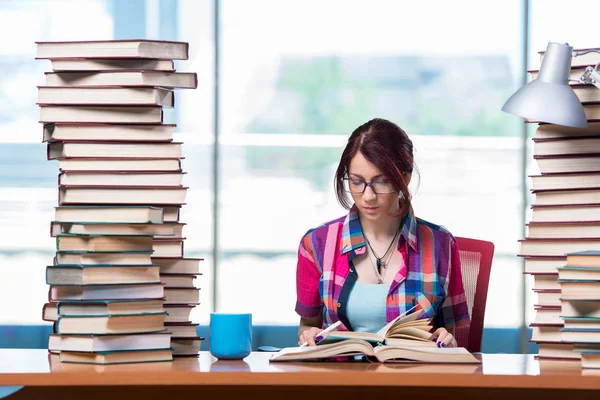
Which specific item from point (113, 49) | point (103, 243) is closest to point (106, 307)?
point (103, 243)

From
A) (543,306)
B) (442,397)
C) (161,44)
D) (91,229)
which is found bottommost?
(442,397)

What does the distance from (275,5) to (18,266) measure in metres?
1.84

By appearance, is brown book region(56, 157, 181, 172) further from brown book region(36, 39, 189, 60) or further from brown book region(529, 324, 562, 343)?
brown book region(529, 324, 562, 343)

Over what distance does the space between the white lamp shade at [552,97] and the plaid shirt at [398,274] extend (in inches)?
24.1

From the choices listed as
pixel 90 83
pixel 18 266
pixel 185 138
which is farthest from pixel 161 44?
pixel 18 266

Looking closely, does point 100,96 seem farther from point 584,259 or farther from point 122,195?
point 584,259

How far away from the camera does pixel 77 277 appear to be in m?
1.91

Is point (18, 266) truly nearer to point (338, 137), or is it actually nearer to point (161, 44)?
point (338, 137)

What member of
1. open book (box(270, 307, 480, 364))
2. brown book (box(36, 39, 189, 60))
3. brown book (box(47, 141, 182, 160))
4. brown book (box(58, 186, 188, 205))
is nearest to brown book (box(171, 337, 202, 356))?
open book (box(270, 307, 480, 364))

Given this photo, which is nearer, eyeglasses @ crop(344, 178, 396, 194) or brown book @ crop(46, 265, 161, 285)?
brown book @ crop(46, 265, 161, 285)

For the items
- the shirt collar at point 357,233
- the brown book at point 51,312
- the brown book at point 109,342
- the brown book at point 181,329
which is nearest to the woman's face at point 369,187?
the shirt collar at point 357,233

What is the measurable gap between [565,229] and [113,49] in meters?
1.15

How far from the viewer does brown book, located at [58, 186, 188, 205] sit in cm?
201

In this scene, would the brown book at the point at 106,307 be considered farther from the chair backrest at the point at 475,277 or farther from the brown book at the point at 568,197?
the chair backrest at the point at 475,277
